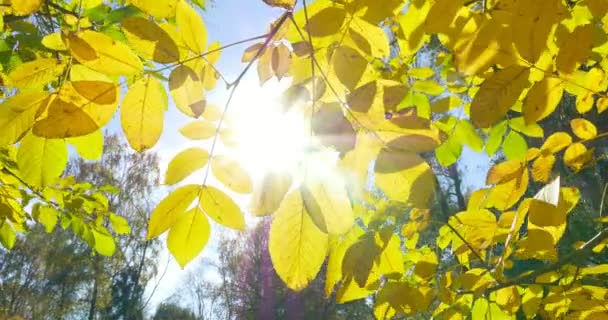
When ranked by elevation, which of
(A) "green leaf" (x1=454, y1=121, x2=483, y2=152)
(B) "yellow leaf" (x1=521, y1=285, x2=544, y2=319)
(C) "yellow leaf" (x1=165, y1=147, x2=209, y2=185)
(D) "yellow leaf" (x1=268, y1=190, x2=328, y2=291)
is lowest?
(B) "yellow leaf" (x1=521, y1=285, x2=544, y2=319)

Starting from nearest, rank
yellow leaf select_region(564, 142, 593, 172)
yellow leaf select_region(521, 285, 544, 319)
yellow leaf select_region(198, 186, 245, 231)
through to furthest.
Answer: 1. yellow leaf select_region(198, 186, 245, 231)
2. yellow leaf select_region(564, 142, 593, 172)
3. yellow leaf select_region(521, 285, 544, 319)

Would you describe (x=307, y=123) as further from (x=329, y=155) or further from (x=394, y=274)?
(x=394, y=274)

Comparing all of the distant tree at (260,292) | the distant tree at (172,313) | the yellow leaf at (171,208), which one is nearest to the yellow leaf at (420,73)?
the yellow leaf at (171,208)

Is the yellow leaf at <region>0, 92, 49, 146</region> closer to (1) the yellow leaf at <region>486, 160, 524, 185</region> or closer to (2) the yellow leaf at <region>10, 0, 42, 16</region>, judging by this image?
(2) the yellow leaf at <region>10, 0, 42, 16</region>

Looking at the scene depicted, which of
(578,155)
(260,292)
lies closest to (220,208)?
(578,155)

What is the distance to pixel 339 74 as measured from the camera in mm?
688

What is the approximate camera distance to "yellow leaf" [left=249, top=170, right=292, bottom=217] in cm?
64

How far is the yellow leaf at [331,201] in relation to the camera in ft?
2.08

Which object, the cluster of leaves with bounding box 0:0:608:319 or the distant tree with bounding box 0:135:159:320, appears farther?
the distant tree with bounding box 0:135:159:320

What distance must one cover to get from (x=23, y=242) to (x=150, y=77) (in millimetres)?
20772

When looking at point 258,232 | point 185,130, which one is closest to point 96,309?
point 258,232

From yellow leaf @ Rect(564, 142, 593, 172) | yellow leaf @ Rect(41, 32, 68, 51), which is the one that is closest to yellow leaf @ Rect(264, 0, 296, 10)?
yellow leaf @ Rect(41, 32, 68, 51)

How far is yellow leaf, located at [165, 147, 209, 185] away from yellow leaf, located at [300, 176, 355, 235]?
0.28 m

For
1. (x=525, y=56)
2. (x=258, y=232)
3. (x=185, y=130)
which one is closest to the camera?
(x=525, y=56)
